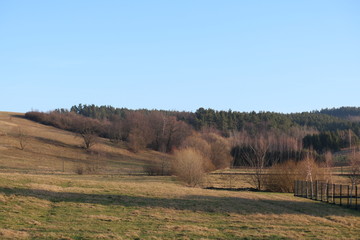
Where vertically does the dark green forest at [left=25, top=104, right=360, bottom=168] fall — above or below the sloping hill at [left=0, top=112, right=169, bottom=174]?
above

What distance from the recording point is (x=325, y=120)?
175 m

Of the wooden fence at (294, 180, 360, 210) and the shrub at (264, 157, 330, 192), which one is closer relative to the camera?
the wooden fence at (294, 180, 360, 210)

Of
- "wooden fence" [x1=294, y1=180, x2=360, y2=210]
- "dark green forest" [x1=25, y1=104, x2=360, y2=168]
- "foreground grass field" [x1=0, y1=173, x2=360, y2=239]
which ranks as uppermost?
"dark green forest" [x1=25, y1=104, x2=360, y2=168]

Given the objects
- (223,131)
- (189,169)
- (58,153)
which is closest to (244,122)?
(223,131)

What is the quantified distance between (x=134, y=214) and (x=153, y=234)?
17.3ft

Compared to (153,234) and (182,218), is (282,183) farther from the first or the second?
(153,234)

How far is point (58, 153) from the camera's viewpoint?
9062cm

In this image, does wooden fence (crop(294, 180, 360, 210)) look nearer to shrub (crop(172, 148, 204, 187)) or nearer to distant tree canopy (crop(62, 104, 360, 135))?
shrub (crop(172, 148, 204, 187))

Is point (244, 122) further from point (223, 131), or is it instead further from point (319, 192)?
point (319, 192)

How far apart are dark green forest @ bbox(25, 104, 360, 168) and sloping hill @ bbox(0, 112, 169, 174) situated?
4.98 meters

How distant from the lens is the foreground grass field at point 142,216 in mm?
15602

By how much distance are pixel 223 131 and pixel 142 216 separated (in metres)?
122

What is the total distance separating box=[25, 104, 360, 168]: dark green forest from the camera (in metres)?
107

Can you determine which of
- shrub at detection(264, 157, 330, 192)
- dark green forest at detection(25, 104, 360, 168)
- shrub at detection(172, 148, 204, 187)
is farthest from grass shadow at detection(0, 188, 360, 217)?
dark green forest at detection(25, 104, 360, 168)
